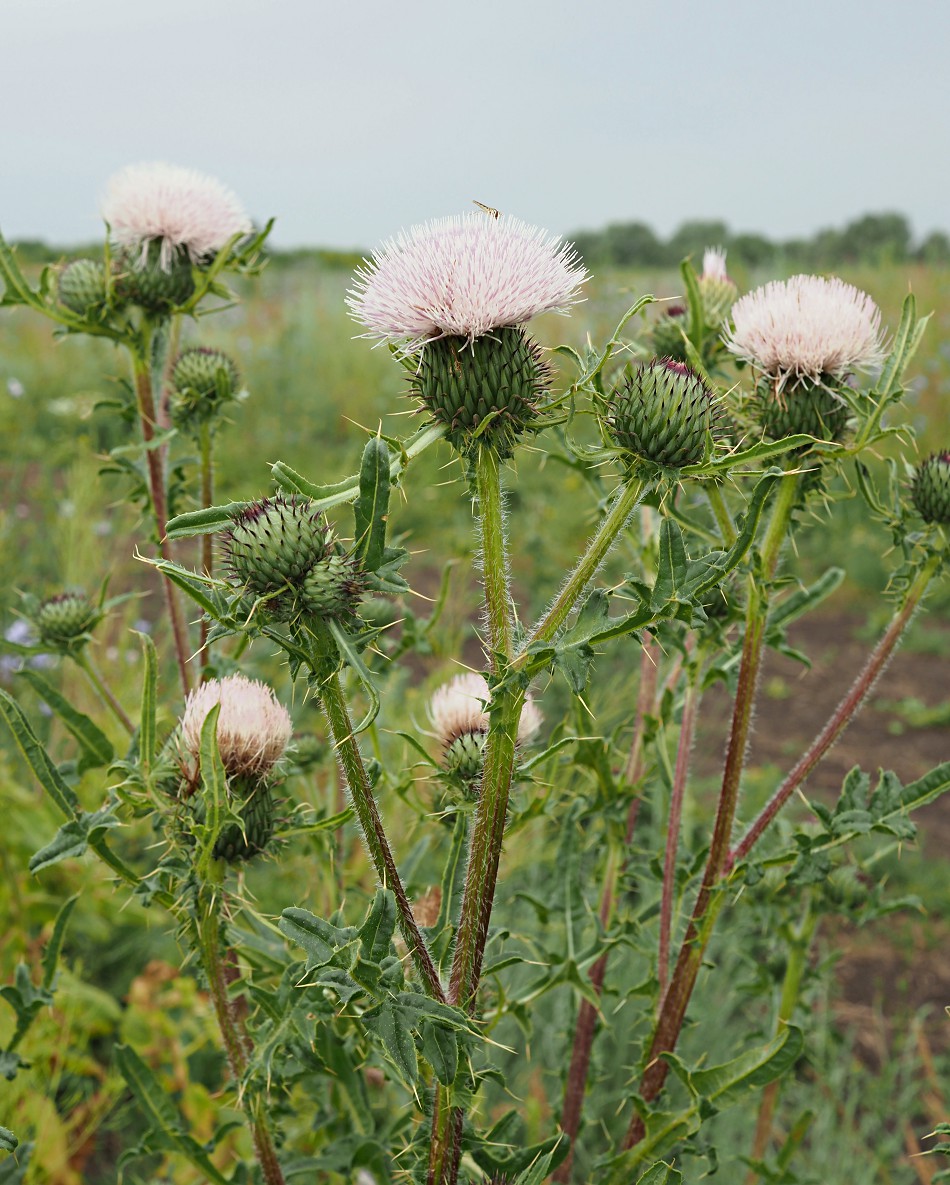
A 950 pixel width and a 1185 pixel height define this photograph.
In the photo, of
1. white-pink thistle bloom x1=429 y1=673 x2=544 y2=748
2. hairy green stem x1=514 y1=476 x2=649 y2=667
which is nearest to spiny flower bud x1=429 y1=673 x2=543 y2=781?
white-pink thistle bloom x1=429 y1=673 x2=544 y2=748

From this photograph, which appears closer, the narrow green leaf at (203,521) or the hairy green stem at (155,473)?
the narrow green leaf at (203,521)

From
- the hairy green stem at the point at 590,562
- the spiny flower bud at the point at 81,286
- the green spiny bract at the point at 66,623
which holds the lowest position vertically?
the green spiny bract at the point at 66,623

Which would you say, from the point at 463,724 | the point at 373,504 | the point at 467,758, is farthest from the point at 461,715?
the point at 373,504

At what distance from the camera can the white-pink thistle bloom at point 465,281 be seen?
4.83ft

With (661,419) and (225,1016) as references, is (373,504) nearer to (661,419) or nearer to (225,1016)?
(661,419)

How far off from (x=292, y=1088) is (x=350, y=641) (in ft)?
4.61

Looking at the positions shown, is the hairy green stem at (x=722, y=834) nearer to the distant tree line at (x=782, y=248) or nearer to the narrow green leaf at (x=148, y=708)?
the narrow green leaf at (x=148, y=708)

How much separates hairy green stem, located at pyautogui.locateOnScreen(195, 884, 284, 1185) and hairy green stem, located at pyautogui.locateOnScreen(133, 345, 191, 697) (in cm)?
71

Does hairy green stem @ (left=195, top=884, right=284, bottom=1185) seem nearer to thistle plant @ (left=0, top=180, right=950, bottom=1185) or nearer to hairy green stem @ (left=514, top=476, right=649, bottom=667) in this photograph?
thistle plant @ (left=0, top=180, right=950, bottom=1185)

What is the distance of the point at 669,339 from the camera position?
2.51m

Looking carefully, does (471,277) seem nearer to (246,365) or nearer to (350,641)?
(350,641)

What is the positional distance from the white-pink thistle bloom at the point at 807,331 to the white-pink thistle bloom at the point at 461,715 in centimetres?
85

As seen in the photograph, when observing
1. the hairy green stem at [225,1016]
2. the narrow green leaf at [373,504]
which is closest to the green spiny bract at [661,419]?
the narrow green leaf at [373,504]

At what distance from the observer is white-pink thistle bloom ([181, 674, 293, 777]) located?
5.86ft
